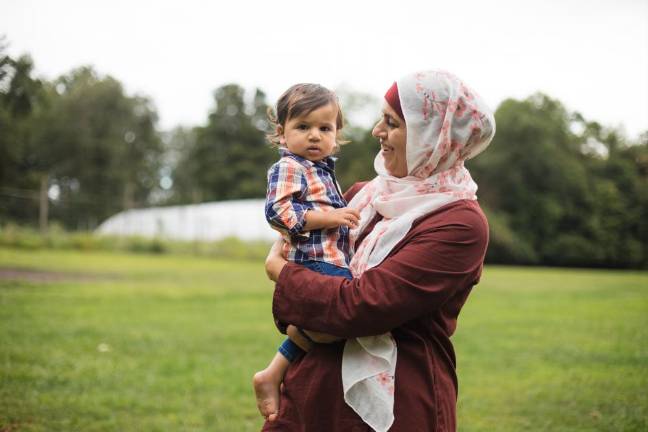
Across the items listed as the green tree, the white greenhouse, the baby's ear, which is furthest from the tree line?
the baby's ear

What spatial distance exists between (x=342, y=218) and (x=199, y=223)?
33946mm

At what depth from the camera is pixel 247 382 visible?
22.0 feet

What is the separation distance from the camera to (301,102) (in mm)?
2479

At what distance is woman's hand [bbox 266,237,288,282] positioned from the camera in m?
2.22

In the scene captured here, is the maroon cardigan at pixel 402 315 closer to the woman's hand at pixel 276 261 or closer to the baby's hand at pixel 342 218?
the woman's hand at pixel 276 261

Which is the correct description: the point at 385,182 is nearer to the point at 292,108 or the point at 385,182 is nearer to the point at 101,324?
the point at 292,108

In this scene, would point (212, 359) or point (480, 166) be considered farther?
point (480, 166)

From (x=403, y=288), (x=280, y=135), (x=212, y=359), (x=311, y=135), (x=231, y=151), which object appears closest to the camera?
(x=403, y=288)

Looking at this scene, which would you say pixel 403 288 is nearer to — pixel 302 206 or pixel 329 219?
pixel 329 219

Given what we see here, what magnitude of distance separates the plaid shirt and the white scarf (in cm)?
11

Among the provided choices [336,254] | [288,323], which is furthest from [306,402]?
[336,254]

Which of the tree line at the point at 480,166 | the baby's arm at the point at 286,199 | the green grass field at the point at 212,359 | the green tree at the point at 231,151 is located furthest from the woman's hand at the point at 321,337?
the green tree at the point at 231,151

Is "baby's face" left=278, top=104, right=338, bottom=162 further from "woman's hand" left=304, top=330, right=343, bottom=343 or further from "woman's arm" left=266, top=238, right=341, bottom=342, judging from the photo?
"woman's hand" left=304, top=330, right=343, bottom=343

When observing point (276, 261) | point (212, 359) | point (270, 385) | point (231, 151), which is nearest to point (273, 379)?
point (270, 385)
